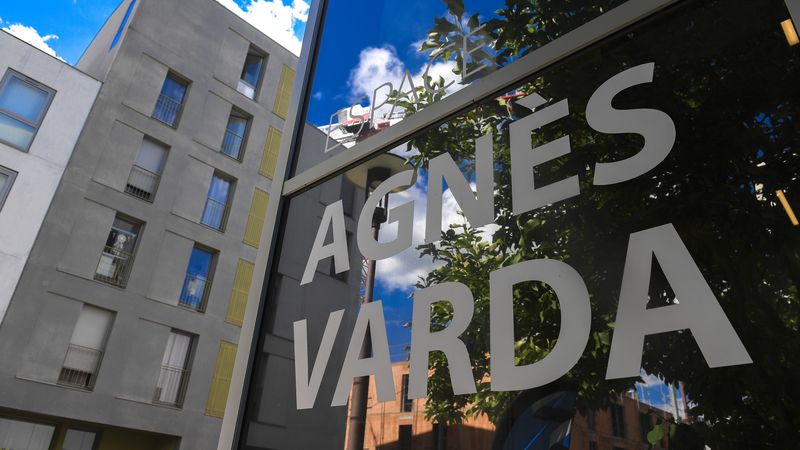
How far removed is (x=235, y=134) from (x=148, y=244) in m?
4.34

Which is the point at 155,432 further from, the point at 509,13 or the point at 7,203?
the point at 509,13

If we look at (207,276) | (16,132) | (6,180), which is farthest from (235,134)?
(6,180)

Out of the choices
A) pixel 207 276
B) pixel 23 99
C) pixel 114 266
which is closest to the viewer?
pixel 23 99

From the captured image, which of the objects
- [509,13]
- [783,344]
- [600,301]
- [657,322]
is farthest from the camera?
[509,13]

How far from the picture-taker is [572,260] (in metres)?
1.79

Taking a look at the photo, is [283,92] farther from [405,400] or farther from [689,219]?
[689,219]

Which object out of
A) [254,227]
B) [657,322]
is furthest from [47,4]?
[657,322]

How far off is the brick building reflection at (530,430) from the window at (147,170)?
14.0 meters

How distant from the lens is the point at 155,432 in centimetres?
1312

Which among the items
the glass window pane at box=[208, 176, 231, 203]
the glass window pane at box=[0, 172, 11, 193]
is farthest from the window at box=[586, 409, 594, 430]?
the glass window pane at box=[208, 176, 231, 203]

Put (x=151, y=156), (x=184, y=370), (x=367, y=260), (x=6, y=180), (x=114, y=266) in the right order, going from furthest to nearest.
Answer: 1. (x=151, y=156)
2. (x=184, y=370)
3. (x=114, y=266)
4. (x=6, y=180)
5. (x=367, y=260)

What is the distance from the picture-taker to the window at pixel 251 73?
17703mm

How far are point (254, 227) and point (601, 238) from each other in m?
15.4

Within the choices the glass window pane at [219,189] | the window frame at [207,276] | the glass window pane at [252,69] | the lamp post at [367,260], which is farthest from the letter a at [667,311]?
the glass window pane at [252,69]
